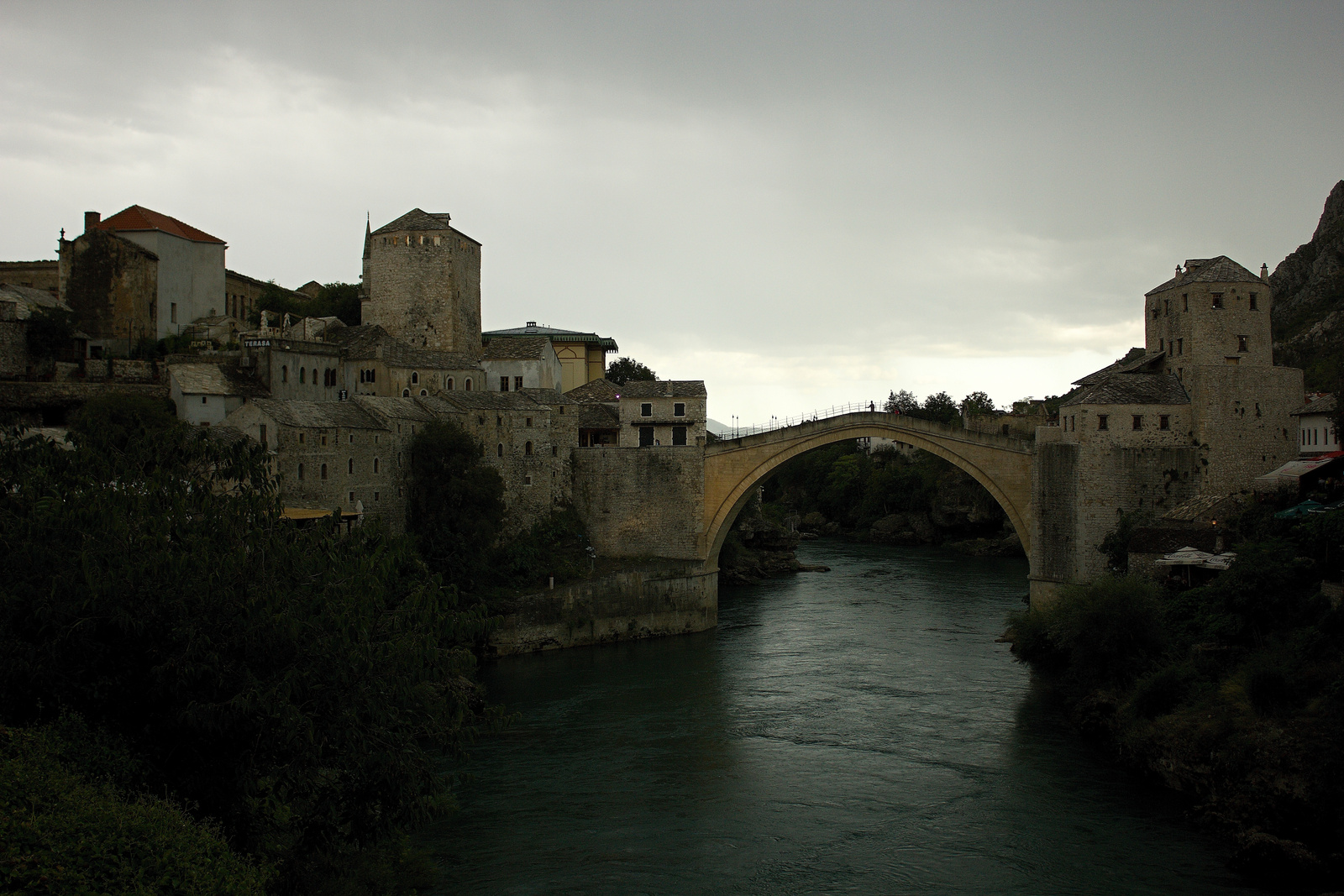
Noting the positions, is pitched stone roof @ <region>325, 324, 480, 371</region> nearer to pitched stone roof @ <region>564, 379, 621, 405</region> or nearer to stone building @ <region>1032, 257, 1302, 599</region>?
pitched stone roof @ <region>564, 379, 621, 405</region>

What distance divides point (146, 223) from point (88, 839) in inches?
1318

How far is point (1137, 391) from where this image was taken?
96.0 ft

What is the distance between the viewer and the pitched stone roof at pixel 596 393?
39156 millimetres

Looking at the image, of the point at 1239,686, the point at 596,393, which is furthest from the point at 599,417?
the point at 1239,686

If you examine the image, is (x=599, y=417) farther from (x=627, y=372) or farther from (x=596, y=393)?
(x=627, y=372)

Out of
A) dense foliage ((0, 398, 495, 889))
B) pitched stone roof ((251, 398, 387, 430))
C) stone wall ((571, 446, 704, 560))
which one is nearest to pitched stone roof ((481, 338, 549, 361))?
stone wall ((571, 446, 704, 560))

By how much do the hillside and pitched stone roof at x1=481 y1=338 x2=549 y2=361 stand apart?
31.5 m

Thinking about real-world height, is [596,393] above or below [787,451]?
above

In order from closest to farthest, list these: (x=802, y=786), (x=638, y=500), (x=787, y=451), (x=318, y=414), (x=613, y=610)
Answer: (x=802, y=786), (x=318, y=414), (x=613, y=610), (x=638, y=500), (x=787, y=451)

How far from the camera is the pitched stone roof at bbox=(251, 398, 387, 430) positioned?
28.5 meters

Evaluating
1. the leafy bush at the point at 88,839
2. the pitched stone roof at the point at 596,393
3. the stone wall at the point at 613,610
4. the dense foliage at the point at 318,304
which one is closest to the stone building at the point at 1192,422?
the stone wall at the point at 613,610

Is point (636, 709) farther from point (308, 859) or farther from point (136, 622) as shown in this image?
point (136, 622)

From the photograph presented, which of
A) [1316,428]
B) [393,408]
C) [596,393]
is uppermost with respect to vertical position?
[596,393]

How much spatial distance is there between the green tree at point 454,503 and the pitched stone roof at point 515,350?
254 inches
